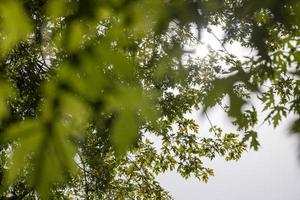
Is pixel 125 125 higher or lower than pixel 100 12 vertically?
lower

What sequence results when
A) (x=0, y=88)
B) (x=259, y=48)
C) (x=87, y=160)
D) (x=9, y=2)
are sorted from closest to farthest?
(x=9, y=2) < (x=0, y=88) < (x=259, y=48) < (x=87, y=160)

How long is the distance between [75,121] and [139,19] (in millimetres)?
520

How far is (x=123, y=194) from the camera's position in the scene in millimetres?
9281

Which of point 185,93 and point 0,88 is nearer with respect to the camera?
point 0,88

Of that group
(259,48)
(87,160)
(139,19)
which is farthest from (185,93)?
(139,19)

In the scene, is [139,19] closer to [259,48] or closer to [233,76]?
[233,76]

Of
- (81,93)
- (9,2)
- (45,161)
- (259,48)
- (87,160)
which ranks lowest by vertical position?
(45,161)

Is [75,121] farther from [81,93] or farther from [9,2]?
[9,2]

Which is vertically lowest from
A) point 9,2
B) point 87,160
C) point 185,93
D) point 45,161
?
point 45,161

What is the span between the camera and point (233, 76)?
1.82 meters

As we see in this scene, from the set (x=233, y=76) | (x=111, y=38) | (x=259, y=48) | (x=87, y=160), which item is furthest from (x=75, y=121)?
(x=87, y=160)

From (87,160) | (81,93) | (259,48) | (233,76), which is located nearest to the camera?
(81,93)

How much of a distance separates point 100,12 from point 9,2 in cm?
42

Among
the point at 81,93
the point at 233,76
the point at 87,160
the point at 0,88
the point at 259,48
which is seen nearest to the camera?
the point at 81,93
